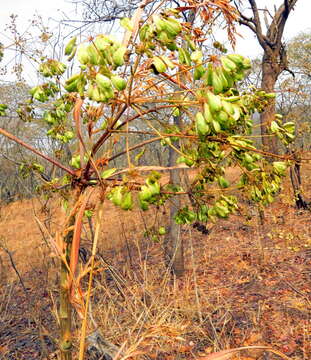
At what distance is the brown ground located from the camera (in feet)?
11.0

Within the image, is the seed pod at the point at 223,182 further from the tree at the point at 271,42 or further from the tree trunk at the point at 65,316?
the tree at the point at 271,42

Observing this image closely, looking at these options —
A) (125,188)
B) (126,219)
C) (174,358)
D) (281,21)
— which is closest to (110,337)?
(174,358)

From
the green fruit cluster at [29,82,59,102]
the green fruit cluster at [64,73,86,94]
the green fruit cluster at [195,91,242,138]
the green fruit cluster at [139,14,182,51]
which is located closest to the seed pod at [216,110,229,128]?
the green fruit cluster at [195,91,242,138]

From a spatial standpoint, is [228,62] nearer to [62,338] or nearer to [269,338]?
[62,338]

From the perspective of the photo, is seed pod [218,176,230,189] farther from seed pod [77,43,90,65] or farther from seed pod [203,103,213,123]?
seed pod [77,43,90,65]

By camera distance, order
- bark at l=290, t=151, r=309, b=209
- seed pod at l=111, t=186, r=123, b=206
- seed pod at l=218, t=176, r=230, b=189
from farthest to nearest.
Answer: bark at l=290, t=151, r=309, b=209, seed pod at l=218, t=176, r=230, b=189, seed pod at l=111, t=186, r=123, b=206

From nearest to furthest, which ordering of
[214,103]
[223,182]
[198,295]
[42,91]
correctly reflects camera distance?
1. [214,103]
2. [223,182]
3. [42,91]
4. [198,295]

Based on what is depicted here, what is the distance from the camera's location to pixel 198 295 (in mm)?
4742

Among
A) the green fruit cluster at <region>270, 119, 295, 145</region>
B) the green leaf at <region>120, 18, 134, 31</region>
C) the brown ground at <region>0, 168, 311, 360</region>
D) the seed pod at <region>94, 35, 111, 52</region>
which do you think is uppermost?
the green leaf at <region>120, 18, 134, 31</region>

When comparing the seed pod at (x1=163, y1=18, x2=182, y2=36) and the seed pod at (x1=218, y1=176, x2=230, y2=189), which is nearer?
the seed pod at (x1=163, y1=18, x2=182, y2=36)

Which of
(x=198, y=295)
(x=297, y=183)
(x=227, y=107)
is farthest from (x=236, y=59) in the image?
(x=297, y=183)

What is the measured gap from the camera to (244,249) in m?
6.09

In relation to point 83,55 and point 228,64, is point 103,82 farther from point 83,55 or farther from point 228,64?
point 228,64

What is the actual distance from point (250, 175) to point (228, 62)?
46 cm
